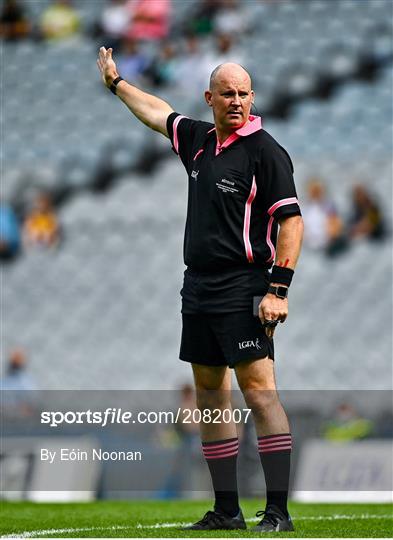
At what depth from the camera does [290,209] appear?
435 cm

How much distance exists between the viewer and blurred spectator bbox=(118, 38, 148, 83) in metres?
13.9

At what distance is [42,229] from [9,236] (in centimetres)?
38

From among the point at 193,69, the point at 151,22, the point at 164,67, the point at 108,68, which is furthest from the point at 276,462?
the point at 151,22

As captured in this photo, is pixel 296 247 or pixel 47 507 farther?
pixel 47 507

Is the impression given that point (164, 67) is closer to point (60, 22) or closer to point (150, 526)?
point (60, 22)

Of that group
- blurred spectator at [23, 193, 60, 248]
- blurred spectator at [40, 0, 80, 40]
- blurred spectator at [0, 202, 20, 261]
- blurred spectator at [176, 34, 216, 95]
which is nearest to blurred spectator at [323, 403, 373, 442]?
blurred spectator at [23, 193, 60, 248]

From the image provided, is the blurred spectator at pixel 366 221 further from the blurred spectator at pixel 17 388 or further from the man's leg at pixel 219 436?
the man's leg at pixel 219 436

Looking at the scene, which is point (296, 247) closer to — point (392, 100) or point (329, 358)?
point (329, 358)

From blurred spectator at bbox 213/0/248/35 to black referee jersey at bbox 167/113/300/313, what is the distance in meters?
9.58

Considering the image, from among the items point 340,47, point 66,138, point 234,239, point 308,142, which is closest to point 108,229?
point 66,138

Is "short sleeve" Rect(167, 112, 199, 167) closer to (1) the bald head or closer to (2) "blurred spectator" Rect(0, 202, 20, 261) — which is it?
(1) the bald head

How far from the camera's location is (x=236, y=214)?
4426mm

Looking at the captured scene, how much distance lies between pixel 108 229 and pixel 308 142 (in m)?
2.49

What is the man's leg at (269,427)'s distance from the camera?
14.3 ft
